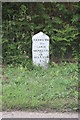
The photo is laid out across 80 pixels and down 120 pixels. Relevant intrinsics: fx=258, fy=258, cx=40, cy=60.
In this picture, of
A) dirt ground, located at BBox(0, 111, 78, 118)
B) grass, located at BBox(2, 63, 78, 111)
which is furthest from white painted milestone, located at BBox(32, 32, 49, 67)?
dirt ground, located at BBox(0, 111, 78, 118)

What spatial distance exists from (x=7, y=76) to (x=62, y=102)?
6.47 ft

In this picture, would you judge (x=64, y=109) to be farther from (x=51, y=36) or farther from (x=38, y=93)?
(x=51, y=36)

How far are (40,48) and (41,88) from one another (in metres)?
2.04

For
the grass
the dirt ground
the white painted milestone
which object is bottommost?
the dirt ground

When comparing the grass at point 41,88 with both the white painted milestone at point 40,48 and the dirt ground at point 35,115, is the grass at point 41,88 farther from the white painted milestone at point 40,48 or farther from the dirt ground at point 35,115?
the white painted milestone at point 40,48

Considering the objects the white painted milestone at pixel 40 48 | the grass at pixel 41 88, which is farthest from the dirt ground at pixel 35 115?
the white painted milestone at pixel 40 48

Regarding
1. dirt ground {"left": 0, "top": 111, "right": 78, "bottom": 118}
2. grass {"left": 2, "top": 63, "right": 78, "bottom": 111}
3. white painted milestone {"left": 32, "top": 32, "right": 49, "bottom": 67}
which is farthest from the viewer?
white painted milestone {"left": 32, "top": 32, "right": 49, "bottom": 67}

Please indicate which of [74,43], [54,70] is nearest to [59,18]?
[74,43]

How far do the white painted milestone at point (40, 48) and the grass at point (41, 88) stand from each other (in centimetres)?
33

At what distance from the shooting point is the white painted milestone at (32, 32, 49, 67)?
22.6 feet

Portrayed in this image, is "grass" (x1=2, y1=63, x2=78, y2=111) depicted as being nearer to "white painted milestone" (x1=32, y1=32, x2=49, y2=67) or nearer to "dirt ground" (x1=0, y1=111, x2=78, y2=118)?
"dirt ground" (x1=0, y1=111, x2=78, y2=118)

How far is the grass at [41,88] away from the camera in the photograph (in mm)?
4328

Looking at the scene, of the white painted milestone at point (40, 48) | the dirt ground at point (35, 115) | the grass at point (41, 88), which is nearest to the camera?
the dirt ground at point (35, 115)

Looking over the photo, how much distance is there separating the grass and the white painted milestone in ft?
1.10
